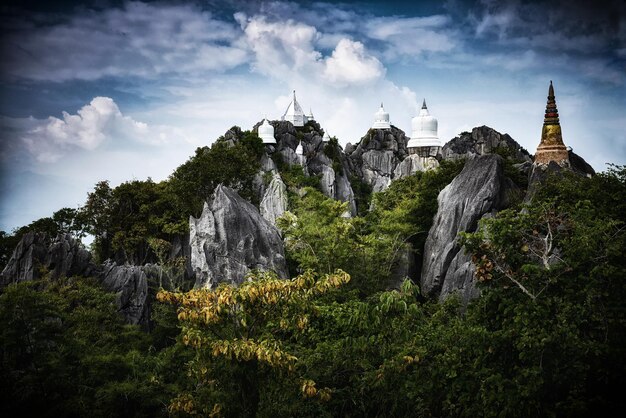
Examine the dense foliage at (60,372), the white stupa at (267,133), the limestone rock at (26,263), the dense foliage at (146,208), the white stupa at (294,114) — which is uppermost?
the white stupa at (294,114)

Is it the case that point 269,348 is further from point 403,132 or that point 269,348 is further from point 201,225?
point 403,132

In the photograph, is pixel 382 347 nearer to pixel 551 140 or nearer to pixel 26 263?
pixel 26 263

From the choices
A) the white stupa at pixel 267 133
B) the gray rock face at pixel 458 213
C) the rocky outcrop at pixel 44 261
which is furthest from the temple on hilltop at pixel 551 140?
the white stupa at pixel 267 133

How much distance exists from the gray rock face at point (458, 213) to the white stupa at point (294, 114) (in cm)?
3482

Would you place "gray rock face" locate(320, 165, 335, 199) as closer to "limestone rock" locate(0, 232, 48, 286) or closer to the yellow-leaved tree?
"limestone rock" locate(0, 232, 48, 286)

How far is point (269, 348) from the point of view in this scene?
29.0 ft

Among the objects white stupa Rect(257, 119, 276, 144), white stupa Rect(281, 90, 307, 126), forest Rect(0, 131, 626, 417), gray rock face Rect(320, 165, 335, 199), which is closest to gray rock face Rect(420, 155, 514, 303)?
forest Rect(0, 131, 626, 417)

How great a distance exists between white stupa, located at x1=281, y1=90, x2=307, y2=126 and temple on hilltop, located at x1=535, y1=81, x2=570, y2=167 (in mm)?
34018

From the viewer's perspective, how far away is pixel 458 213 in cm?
2386

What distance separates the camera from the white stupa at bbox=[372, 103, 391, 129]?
67.3 meters

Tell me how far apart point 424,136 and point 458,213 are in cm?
3446

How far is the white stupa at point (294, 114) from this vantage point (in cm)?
5853

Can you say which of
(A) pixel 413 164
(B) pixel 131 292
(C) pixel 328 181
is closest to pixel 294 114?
(C) pixel 328 181

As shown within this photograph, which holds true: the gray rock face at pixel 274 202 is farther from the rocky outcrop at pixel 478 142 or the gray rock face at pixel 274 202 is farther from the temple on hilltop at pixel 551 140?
the rocky outcrop at pixel 478 142
